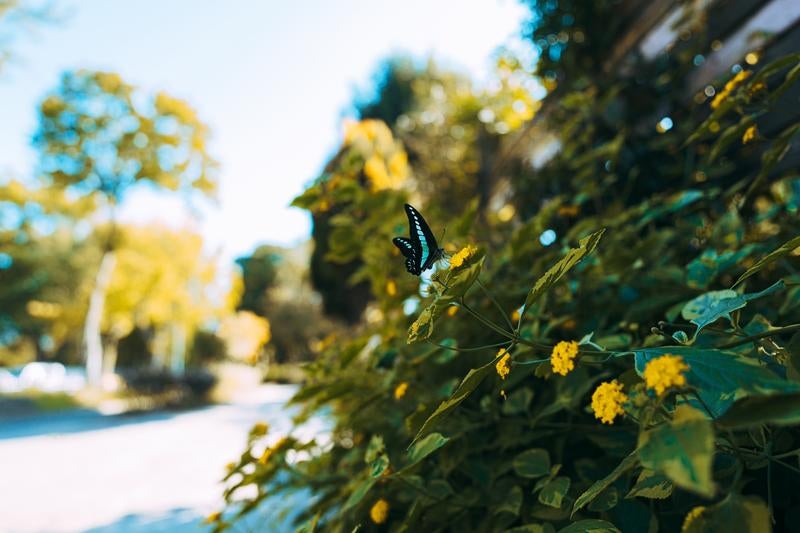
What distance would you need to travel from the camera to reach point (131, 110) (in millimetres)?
13789

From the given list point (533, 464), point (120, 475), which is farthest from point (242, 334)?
point (533, 464)

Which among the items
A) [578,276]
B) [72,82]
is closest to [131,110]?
[72,82]

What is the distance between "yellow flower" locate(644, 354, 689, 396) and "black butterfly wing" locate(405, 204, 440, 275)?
484 mm

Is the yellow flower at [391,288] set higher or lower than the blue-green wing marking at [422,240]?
higher

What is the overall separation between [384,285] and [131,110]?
1519 cm

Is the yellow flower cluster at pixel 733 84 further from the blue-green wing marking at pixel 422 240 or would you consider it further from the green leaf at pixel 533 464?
the green leaf at pixel 533 464

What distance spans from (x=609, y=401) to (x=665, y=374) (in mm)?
90

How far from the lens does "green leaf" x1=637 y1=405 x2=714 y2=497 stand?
0.37 m

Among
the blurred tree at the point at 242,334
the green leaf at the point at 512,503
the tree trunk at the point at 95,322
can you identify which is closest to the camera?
the green leaf at the point at 512,503

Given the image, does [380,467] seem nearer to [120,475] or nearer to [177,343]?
[120,475]

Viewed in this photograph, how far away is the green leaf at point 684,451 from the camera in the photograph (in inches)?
14.4

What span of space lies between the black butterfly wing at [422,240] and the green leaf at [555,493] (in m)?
0.42

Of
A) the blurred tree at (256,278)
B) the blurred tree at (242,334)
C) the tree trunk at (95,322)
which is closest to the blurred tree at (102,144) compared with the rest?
the tree trunk at (95,322)

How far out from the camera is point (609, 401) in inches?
21.6
